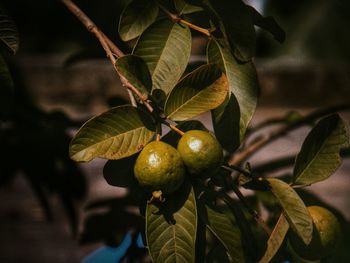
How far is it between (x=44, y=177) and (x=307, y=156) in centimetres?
76

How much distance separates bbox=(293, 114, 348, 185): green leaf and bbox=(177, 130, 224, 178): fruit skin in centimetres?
13

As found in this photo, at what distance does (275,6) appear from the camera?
4.30 meters

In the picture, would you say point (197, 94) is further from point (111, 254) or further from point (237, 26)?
point (111, 254)

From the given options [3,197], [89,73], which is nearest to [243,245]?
[3,197]

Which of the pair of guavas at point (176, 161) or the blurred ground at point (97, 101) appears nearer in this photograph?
the pair of guavas at point (176, 161)

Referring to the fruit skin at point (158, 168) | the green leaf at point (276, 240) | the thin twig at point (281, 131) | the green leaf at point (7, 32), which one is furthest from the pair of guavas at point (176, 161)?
the thin twig at point (281, 131)

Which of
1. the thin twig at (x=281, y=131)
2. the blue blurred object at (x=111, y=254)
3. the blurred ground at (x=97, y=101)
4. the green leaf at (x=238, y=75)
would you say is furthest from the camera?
the blurred ground at (x=97, y=101)

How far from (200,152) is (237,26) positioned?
0.59ft

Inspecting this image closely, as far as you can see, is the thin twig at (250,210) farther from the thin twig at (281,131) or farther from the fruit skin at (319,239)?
the thin twig at (281,131)

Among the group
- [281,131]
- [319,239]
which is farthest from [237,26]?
[281,131]

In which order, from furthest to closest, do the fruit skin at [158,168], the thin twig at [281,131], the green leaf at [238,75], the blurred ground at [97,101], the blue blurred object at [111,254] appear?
1. the blurred ground at [97,101]
2. the thin twig at [281,131]
3. the blue blurred object at [111,254]
4. the green leaf at [238,75]
5. the fruit skin at [158,168]

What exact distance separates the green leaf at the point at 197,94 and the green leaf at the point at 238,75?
0.04 meters

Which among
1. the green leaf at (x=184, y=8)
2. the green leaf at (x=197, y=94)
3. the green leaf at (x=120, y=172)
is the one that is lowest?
the green leaf at (x=120, y=172)

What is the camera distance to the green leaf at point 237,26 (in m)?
0.71
